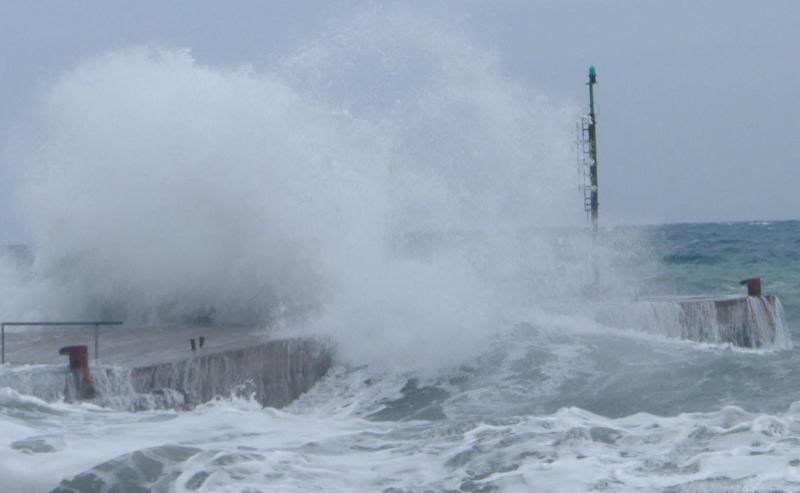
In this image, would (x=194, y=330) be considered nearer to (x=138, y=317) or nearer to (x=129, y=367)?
(x=138, y=317)

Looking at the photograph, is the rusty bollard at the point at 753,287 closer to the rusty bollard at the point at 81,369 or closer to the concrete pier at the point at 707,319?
the concrete pier at the point at 707,319

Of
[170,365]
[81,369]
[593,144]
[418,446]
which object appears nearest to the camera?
[418,446]

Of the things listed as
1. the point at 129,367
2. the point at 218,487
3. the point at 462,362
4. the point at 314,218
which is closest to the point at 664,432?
the point at 218,487

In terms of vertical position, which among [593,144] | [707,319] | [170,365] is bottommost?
[170,365]

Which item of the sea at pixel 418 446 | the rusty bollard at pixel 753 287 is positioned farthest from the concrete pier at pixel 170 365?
the rusty bollard at pixel 753 287

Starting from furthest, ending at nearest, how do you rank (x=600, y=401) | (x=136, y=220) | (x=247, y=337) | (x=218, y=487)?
(x=136, y=220), (x=247, y=337), (x=600, y=401), (x=218, y=487)

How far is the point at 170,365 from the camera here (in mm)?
8359

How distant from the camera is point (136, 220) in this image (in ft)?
44.2

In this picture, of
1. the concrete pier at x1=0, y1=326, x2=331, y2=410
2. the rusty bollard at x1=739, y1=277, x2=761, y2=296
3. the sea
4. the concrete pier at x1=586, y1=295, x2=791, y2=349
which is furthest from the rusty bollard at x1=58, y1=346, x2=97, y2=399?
the rusty bollard at x1=739, y1=277, x2=761, y2=296

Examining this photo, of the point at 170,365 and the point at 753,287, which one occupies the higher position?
the point at 753,287

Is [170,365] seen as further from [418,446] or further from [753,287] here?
[753,287]

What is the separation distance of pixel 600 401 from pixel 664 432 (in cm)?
Answer: 314

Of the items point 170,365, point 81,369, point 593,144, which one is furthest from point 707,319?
point 81,369

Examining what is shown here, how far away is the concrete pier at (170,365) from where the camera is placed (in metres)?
7.80
